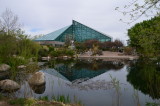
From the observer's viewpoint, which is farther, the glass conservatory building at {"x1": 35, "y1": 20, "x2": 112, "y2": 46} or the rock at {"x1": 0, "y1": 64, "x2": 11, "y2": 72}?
the glass conservatory building at {"x1": 35, "y1": 20, "x2": 112, "y2": 46}

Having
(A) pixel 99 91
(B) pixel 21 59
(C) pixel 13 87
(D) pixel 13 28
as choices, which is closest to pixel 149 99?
(A) pixel 99 91

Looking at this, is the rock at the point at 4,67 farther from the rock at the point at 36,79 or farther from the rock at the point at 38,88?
the rock at the point at 38,88

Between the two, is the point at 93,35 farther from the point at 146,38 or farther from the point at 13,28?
the point at 146,38

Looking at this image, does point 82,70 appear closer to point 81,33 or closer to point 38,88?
point 38,88

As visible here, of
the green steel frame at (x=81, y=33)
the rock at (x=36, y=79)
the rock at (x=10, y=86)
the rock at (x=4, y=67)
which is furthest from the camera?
the green steel frame at (x=81, y=33)

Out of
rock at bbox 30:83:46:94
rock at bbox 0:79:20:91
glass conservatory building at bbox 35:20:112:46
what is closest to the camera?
rock at bbox 0:79:20:91

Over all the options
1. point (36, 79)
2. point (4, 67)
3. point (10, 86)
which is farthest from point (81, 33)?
point (10, 86)

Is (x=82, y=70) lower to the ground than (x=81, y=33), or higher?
lower

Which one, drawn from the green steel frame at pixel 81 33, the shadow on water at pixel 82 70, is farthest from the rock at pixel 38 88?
the green steel frame at pixel 81 33

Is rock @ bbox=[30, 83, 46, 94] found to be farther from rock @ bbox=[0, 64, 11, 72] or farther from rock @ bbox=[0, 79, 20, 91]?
→ rock @ bbox=[0, 64, 11, 72]

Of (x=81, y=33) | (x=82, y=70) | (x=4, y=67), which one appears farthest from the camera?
(x=81, y=33)

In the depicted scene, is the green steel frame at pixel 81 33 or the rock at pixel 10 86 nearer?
the rock at pixel 10 86

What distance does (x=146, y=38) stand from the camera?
415 cm

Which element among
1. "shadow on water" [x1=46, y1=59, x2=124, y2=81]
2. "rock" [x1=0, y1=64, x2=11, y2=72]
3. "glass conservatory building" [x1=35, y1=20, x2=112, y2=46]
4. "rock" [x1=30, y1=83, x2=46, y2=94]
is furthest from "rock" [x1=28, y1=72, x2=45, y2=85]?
"glass conservatory building" [x1=35, y1=20, x2=112, y2=46]
